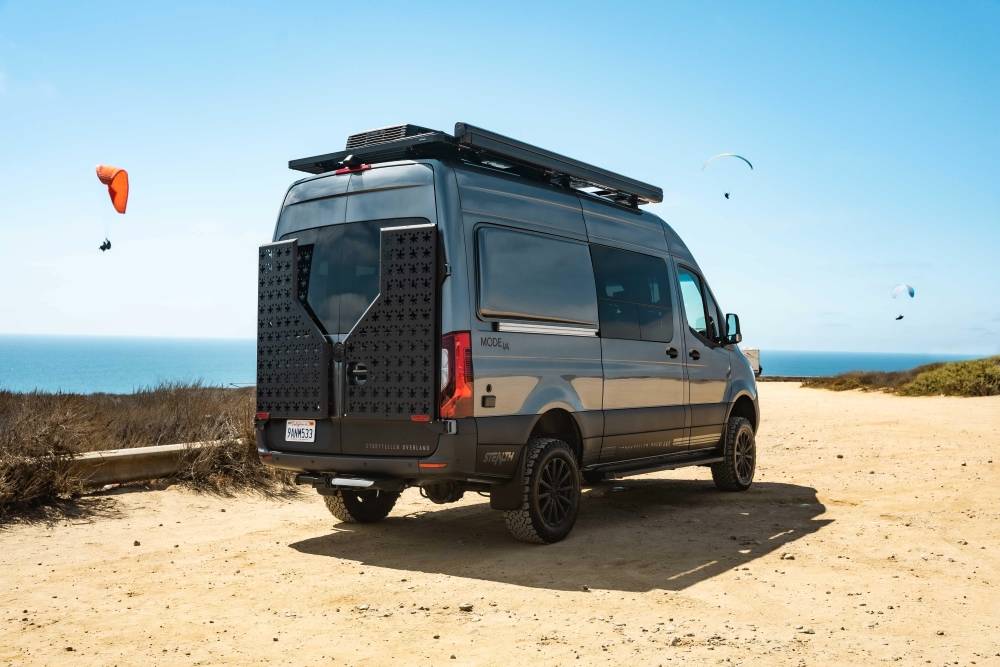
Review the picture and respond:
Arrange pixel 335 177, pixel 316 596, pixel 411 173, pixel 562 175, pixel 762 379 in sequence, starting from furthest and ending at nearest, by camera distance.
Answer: pixel 762 379, pixel 562 175, pixel 335 177, pixel 411 173, pixel 316 596

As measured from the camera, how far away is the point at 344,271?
24.2ft

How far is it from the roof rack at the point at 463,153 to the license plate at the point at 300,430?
204cm

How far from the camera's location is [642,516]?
899cm

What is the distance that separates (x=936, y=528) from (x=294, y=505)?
5981 millimetres

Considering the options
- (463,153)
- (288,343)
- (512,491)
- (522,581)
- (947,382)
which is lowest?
(522,581)

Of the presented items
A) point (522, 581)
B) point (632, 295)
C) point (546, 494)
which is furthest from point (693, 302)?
point (522, 581)

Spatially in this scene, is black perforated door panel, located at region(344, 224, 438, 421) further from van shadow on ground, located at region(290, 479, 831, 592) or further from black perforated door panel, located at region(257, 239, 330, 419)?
van shadow on ground, located at region(290, 479, 831, 592)

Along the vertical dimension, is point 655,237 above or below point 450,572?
above

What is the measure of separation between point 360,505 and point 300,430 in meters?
1.44

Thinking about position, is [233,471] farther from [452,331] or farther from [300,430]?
[452,331]

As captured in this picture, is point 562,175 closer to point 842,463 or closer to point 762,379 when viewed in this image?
point 842,463

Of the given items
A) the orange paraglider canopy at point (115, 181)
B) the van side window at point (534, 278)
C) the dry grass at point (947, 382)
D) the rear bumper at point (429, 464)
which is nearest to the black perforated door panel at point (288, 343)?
the rear bumper at point (429, 464)

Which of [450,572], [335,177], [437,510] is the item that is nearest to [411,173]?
[335,177]

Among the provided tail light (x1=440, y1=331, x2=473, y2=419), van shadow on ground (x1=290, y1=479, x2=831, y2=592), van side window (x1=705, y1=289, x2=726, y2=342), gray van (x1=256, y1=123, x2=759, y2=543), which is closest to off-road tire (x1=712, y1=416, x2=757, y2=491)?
van shadow on ground (x1=290, y1=479, x2=831, y2=592)
